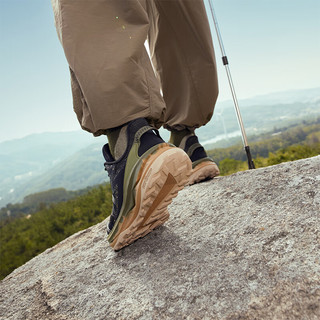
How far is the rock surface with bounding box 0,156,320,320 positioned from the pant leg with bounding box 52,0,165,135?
0.65m

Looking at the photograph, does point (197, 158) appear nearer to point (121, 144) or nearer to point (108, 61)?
point (121, 144)

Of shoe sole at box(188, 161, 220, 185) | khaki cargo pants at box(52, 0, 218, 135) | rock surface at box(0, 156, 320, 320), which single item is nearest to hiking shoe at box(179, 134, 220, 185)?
shoe sole at box(188, 161, 220, 185)

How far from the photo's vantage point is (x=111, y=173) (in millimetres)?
1293

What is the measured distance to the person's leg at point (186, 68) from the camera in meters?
1.79

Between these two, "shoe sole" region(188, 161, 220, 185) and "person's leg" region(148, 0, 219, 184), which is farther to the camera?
"shoe sole" region(188, 161, 220, 185)

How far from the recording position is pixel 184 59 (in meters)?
1.90

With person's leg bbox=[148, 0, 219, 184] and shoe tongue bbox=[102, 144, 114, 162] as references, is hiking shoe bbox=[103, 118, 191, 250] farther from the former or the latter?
person's leg bbox=[148, 0, 219, 184]

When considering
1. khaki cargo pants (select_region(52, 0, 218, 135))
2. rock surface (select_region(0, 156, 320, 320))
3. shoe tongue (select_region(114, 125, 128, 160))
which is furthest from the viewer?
shoe tongue (select_region(114, 125, 128, 160))

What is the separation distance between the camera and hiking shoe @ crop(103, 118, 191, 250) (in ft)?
3.75

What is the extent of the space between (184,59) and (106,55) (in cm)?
92

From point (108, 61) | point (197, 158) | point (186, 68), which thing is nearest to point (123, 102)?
point (108, 61)

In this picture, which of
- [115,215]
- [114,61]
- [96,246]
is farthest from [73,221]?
[114,61]

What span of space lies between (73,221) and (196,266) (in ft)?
17.4

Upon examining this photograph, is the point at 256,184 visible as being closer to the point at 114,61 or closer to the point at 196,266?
the point at 196,266
